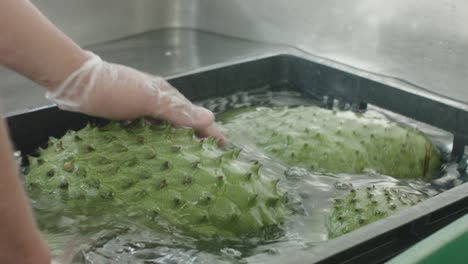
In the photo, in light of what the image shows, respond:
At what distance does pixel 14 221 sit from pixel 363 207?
2.50 feet

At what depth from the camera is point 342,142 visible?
4.49 feet

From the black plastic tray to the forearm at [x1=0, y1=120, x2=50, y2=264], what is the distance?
1.22 ft

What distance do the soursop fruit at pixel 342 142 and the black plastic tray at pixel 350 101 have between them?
126mm

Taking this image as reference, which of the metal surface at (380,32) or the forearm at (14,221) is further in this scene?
the metal surface at (380,32)

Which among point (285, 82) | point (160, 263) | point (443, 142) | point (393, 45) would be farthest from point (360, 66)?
point (160, 263)

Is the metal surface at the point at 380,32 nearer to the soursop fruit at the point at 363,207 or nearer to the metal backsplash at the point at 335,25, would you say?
the metal backsplash at the point at 335,25

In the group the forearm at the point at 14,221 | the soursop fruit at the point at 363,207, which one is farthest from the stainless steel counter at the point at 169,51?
the forearm at the point at 14,221

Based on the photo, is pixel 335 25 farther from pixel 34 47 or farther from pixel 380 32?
pixel 34 47

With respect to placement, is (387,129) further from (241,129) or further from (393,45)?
(393,45)

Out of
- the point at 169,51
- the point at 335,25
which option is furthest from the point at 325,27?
the point at 169,51

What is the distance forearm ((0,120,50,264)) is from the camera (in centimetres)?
47

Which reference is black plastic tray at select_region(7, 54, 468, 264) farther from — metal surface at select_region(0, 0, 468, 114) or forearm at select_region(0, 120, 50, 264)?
forearm at select_region(0, 120, 50, 264)

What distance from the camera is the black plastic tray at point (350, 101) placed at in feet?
2.90

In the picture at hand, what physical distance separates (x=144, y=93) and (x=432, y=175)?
2.44ft
